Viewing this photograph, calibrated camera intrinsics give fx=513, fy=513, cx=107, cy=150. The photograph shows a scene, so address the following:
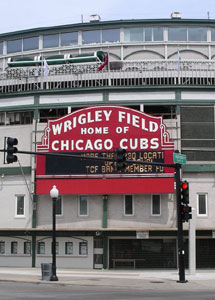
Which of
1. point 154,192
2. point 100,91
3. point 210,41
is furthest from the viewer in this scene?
point 210,41

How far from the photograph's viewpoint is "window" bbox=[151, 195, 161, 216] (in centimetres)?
3475

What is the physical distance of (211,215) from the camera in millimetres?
34625

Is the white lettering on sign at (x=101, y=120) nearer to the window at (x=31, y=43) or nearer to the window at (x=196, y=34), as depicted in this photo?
the window at (x=196, y=34)

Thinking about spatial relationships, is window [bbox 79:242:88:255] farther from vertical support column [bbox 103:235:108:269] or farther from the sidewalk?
the sidewalk

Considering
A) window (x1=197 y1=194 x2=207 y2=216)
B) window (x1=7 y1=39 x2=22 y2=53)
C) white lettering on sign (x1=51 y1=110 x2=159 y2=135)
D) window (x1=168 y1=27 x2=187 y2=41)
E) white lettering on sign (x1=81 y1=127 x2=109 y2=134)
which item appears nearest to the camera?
window (x1=197 y1=194 x2=207 y2=216)

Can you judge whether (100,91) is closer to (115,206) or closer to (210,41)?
(115,206)

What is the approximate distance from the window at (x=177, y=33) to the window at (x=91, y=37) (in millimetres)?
7953

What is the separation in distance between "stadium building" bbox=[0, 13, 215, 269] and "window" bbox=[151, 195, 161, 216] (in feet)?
0.22

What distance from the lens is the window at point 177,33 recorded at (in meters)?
56.9

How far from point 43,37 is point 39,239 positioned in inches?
1190

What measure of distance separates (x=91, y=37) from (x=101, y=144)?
26002 mm

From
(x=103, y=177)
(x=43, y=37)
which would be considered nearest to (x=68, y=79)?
(x=103, y=177)

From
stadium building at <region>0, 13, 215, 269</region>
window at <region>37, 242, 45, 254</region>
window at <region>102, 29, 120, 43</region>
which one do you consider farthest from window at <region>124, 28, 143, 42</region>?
window at <region>37, 242, 45, 254</region>

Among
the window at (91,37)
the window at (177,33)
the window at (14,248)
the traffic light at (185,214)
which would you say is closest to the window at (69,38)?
the window at (91,37)
